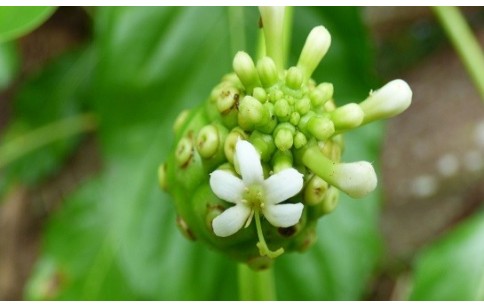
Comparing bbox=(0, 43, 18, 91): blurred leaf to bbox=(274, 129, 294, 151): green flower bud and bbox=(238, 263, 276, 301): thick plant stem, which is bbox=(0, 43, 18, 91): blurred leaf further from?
bbox=(274, 129, 294, 151): green flower bud

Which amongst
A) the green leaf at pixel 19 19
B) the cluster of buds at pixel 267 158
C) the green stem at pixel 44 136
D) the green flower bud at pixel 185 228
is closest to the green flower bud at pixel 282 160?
the cluster of buds at pixel 267 158

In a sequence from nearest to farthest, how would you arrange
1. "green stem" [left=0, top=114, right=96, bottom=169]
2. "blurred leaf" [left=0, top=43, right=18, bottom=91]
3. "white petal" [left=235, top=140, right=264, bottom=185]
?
"white petal" [left=235, top=140, right=264, bottom=185] → "blurred leaf" [left=0, top=43, right=18, bottom=91] → "green stem" [left=0, top=114, right=96, bottom=169]

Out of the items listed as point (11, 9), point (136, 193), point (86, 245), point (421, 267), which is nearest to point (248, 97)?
point (11, 9)

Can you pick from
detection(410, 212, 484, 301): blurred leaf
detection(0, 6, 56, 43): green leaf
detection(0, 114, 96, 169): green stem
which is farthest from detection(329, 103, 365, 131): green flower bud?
detection(0, 114, 96, 169): green stem

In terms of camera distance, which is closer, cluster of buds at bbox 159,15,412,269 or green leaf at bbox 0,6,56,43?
cluster of buds at bbox 159,15,412,269

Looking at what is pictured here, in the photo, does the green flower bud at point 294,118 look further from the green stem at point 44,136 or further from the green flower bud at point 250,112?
the green stem at point 44,136

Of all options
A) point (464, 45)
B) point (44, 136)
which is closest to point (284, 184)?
point (464, 45)
